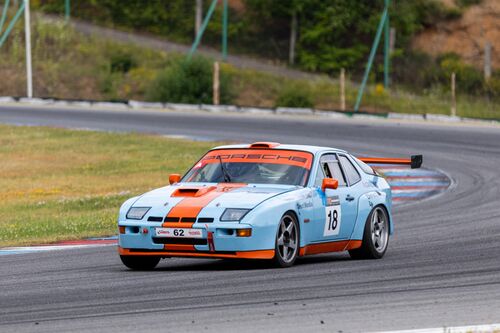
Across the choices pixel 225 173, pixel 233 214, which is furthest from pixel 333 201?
pixel 233 214

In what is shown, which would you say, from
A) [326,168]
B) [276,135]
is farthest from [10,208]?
[276,135]

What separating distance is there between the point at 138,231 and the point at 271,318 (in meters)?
3.16

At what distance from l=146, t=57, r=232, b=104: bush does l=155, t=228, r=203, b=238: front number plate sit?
1292 inches

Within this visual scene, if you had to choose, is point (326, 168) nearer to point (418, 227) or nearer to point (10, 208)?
point (418, 227)

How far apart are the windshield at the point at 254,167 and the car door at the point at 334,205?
0.80ft

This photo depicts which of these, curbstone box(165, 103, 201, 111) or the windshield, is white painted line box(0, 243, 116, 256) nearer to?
the windshield

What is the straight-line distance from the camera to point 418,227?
16.2 meters

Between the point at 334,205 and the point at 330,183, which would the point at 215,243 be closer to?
the point at 330,183

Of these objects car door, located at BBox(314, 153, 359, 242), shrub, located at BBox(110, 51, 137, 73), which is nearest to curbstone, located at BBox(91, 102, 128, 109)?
shrub, located at BBox(110, 51, 137, 73)

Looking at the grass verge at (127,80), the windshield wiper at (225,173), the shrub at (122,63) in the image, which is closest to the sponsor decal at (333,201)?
the windshield wiper at (225,173)

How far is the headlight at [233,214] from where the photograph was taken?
437 inches

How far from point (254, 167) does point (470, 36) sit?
47.6 m

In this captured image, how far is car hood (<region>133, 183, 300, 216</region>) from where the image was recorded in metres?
11.3

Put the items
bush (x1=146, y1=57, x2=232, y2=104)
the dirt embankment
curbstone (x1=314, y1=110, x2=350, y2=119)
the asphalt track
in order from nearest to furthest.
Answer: the asphalt track < curbstone (x1=314, y1=110, x2=350, y2=119) < bush (x1=146, y1=57, x2=232, y2=104) < the dirt embankment
